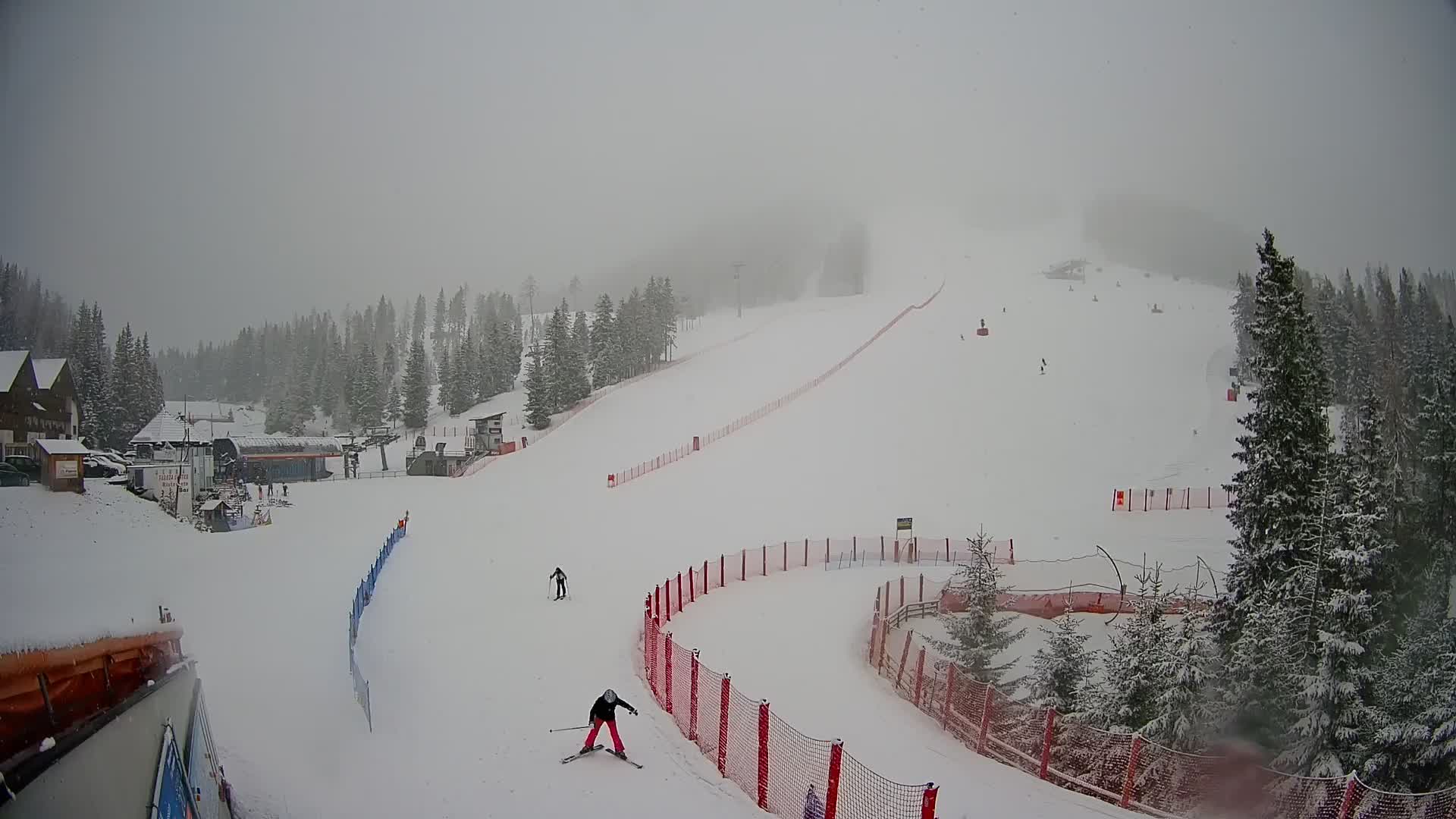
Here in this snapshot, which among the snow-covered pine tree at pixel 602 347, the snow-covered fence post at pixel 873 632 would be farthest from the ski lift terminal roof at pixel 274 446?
the snow-covered pine tree at pixel 602 347

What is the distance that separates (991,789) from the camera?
9.62m

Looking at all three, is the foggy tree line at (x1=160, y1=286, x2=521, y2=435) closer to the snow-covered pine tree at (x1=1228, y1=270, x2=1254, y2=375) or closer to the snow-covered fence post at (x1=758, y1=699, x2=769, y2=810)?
the snow-covered fence post at (x1=758, y1=699, x2=769, y2=810)

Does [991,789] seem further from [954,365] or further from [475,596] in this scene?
[954,365]

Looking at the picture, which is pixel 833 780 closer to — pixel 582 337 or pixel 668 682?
pixel 668 682

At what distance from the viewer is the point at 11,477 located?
3383mm

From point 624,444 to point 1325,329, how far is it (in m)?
30.9

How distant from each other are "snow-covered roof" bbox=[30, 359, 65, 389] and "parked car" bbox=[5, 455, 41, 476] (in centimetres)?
43

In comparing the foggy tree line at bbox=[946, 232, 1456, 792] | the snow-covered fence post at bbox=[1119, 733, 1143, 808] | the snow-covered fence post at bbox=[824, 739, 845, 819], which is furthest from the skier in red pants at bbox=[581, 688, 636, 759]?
the foggy tree line at bbox=[946, 232, 1456, 792]

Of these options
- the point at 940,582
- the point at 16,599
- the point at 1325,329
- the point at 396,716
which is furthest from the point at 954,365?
the point at 16,599

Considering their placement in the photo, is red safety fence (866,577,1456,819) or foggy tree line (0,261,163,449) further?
red safety fence (866,577,1456,819)

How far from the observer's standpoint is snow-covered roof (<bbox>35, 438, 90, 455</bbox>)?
141 inches

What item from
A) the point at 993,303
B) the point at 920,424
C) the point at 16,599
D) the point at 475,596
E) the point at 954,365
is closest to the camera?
the point at 16,599

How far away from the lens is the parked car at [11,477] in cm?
336

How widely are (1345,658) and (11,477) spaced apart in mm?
12801
